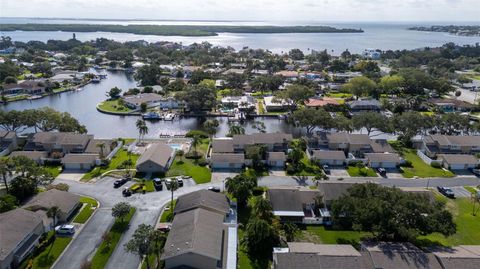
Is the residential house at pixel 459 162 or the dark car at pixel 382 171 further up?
the residential house at pixel 459 162

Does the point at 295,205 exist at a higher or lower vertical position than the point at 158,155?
higher

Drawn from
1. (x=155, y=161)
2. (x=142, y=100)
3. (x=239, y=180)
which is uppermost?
(x=239, y=180)

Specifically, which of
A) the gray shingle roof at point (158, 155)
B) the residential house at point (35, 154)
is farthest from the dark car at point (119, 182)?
the residential house at point (35, 154)

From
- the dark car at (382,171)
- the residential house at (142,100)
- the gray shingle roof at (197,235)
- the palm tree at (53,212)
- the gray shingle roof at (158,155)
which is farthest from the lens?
the residential house at (142,100)

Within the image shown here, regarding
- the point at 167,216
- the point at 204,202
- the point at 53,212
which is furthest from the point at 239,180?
the point at 53,212

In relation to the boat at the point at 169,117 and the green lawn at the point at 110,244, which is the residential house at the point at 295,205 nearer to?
the green lawn at the point at 110,244

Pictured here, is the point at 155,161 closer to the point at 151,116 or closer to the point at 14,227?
the point at 14,227

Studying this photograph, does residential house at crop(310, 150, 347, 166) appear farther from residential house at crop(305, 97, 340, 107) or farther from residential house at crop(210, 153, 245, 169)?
residential house at crop(305, 97, 340, 107)
